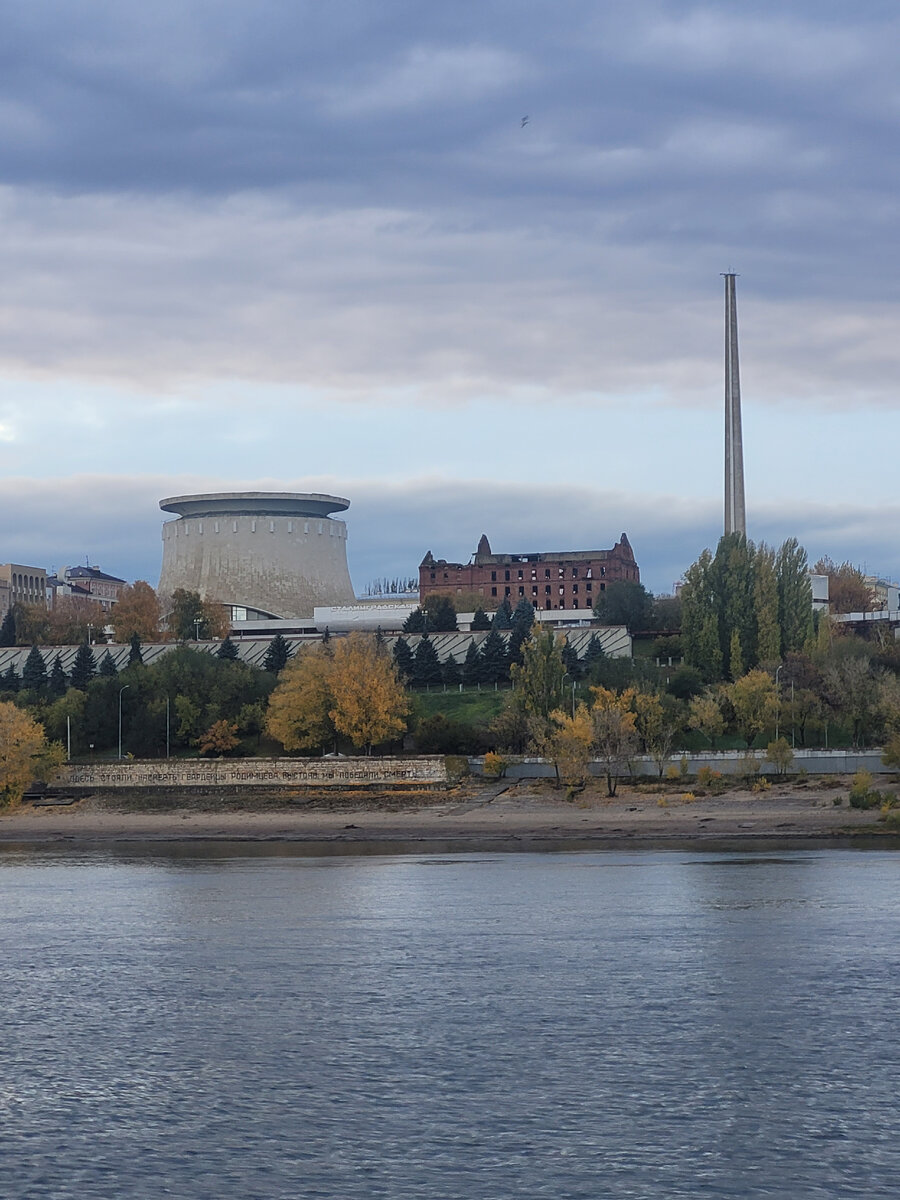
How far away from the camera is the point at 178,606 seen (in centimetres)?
10181

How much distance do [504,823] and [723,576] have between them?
23662 millimetres

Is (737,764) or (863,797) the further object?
(737,764)

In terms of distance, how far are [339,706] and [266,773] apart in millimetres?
4051

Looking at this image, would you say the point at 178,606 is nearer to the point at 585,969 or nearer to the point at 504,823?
the point at 504,823

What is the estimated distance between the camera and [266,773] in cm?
6028

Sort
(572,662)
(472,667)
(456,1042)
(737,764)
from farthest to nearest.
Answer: (472,667), (572,662), (737,764), (456,1042)

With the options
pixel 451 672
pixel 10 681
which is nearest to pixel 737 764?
pixel 451 672

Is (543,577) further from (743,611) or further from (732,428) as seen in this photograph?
(743,611)

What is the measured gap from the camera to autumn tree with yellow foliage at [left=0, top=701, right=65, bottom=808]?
191ft

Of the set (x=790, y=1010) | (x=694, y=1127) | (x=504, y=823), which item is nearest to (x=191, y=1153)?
(x=694, y=1127)

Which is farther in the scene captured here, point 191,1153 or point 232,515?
point 232,515

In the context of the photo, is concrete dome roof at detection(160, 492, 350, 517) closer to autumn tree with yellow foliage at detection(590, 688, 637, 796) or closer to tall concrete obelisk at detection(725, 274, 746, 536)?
tall concrete obelisk at detection(725, 274, 746, 536)

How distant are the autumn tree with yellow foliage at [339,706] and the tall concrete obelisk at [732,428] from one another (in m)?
30.8

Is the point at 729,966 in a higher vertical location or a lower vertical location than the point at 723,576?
lower
